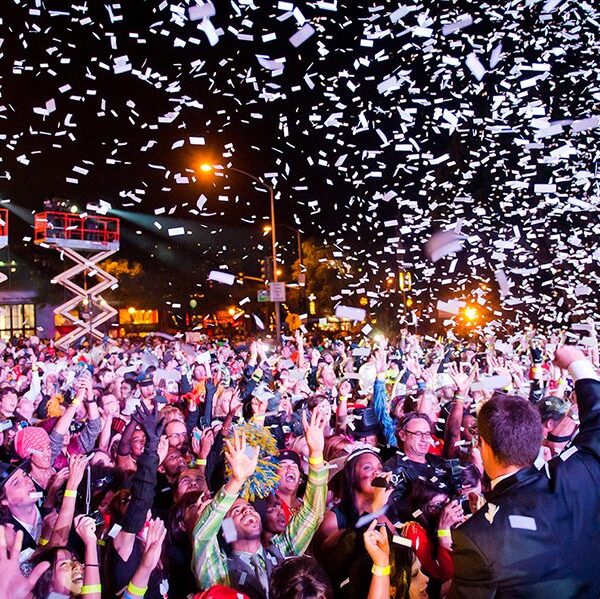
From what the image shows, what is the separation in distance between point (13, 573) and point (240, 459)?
4.00ft

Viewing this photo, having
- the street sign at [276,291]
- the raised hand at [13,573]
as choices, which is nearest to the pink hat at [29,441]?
the raised hand at [13,573]

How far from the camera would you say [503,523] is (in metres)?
2.50

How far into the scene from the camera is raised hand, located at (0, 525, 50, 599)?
3232 millimetres

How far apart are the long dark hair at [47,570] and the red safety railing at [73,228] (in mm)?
28513

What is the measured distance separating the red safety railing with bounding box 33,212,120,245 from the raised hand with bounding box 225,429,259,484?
28.7 m

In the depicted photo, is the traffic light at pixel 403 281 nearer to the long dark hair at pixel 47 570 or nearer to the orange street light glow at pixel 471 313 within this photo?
the orange street light glow at pixel 471 313

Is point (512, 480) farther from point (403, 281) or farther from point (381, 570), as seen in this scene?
point (403, 281)

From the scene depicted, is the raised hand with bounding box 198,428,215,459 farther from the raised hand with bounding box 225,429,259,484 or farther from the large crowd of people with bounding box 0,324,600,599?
the raised hand with bounding box 225,429,259,484

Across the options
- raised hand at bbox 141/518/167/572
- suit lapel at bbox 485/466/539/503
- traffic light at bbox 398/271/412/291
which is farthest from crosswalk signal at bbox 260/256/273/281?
suit lapel at bbox 485/466/539/503

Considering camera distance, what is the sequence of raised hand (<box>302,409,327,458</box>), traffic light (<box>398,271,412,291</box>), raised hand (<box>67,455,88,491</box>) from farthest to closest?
traffic light (<box>398,271,412,291</box>) < raised hand (<box>67,455,88,491</box>) < raised hand (<box>302,409,327,458</box>)

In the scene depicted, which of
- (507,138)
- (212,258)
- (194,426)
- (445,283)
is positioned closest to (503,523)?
(194,426)

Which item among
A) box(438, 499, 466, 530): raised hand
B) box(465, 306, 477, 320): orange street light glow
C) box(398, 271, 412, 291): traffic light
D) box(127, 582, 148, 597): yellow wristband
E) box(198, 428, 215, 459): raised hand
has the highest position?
box(398, 271, 412, 291): traffic light

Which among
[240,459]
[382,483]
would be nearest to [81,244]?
[240,459]

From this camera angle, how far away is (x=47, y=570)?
11.4ft
